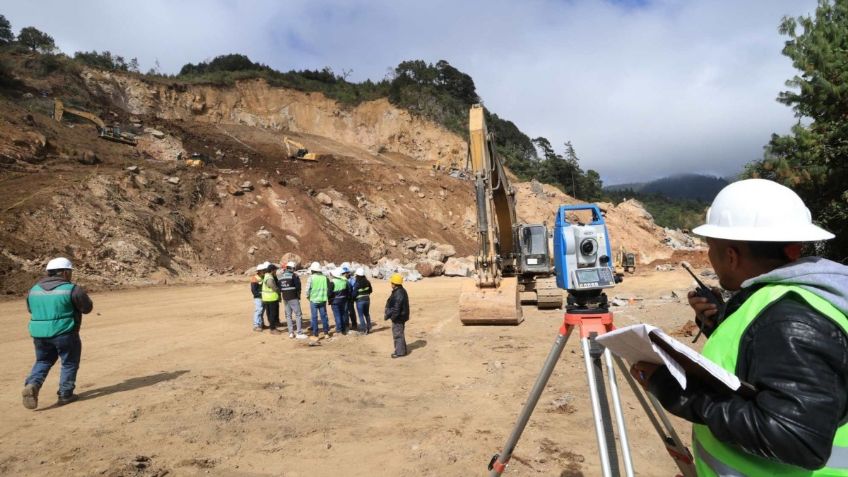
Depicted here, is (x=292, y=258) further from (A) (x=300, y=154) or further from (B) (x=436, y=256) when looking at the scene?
(A) (x=300, y=154)

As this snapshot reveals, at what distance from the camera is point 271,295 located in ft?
33.9

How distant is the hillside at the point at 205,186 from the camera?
1814 centimetres

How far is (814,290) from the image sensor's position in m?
1.34

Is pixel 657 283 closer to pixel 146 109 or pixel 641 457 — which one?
pixel 641 457

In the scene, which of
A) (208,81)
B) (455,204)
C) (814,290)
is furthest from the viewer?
(208,81)

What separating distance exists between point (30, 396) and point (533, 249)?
11.0 metres

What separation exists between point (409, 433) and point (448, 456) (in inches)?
28.5

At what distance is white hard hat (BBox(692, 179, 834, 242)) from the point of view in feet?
4.95

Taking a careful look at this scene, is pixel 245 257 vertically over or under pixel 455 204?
under

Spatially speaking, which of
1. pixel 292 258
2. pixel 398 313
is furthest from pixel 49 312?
pixel 292 258

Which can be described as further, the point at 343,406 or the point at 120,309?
the point at 120,309

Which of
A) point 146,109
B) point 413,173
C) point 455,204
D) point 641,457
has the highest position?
point 146,109

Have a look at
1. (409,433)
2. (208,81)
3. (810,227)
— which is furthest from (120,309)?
(208,81)

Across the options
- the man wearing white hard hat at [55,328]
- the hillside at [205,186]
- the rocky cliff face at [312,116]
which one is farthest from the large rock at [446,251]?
the man wearing white hard hat at [55,328]
